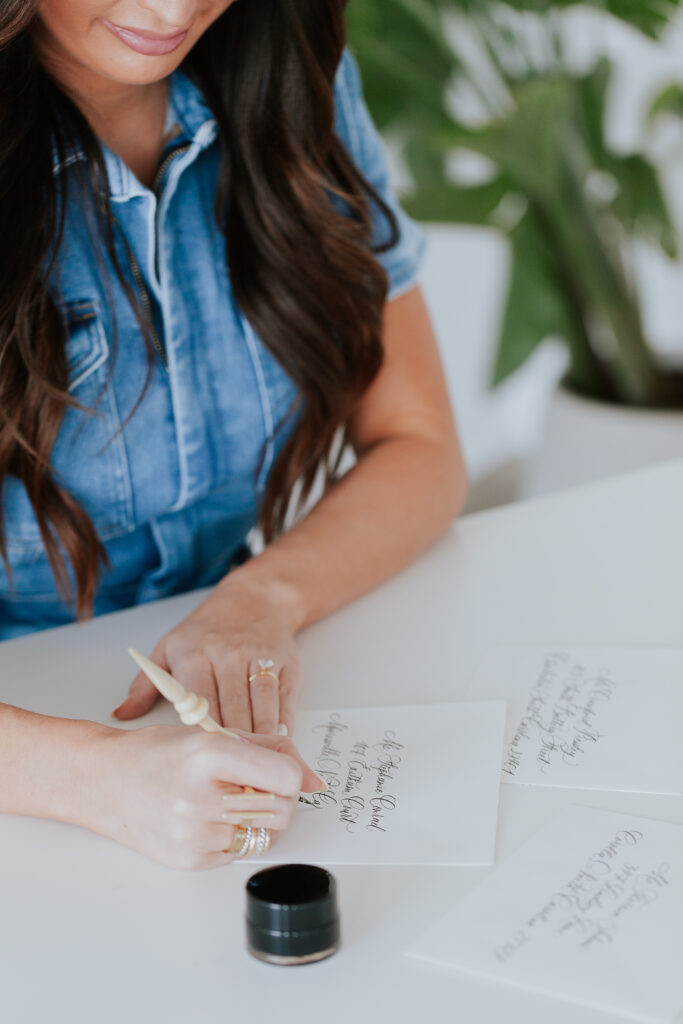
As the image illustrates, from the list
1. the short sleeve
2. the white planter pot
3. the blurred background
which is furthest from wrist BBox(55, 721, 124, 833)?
the white planter pot

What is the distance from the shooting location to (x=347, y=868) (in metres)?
0.76

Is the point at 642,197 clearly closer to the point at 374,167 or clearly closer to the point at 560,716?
the point at 374,167

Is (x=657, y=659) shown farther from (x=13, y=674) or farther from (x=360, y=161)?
(x=360, y=161)

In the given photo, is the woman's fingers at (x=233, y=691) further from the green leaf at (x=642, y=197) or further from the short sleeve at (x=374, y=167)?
the green leaf at (x=642, y=197)

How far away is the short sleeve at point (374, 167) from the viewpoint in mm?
1344

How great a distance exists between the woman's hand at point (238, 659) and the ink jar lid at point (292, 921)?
0.74 ft

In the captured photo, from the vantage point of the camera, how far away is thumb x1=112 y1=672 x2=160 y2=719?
949mm

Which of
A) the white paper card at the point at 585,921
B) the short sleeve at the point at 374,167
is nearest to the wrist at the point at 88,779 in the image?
the white paper card at the point at 585,921

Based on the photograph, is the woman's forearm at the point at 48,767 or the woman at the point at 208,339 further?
the woman at the point at 208,339

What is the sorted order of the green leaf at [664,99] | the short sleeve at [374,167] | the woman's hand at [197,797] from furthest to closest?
the green leaf at [664,99] → the short sleeve at [374,167] → the woman's hand at [197,797]

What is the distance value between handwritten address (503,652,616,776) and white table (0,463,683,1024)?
0.14 ft

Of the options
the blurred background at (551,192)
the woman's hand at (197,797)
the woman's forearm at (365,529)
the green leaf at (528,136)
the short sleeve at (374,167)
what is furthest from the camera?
the blurred background at (551,192)

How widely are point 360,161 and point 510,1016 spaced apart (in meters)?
0.99

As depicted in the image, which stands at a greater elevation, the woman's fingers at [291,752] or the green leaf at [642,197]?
the woman's fingers at [291,752]
